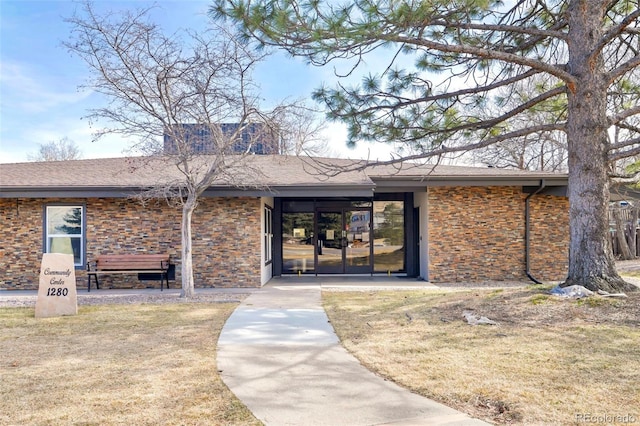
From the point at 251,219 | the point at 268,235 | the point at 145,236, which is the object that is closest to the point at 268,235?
the point at 268,235

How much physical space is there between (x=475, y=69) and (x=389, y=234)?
6631 millimetres

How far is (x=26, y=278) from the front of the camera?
11508 millimetres

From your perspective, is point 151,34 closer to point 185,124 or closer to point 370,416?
point 185,124

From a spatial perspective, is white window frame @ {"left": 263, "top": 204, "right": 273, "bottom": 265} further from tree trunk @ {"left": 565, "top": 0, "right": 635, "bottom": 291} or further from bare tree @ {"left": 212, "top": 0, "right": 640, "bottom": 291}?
tree trunk @ {"left": 565, "top": 0, "right": 635, "bottom": 291}

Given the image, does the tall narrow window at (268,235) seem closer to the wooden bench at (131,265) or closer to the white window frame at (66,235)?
the wooden bench at (131,265)

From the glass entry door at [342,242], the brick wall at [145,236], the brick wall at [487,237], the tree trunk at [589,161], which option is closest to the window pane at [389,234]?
the glass entry door at [342,242]

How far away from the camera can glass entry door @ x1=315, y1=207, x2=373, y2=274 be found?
46.8 ft

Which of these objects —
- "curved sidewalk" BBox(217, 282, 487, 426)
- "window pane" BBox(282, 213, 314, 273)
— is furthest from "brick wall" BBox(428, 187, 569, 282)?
"curved sidewalk" BBox(217, 282, 487, 426)

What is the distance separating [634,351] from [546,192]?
319 inches

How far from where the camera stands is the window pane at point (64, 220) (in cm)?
1166

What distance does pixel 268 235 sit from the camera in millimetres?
13102

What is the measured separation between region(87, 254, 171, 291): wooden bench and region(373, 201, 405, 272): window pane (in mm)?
6656

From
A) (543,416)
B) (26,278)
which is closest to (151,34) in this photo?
(26,278)

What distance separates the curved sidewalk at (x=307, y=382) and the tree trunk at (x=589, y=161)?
14.6ft
